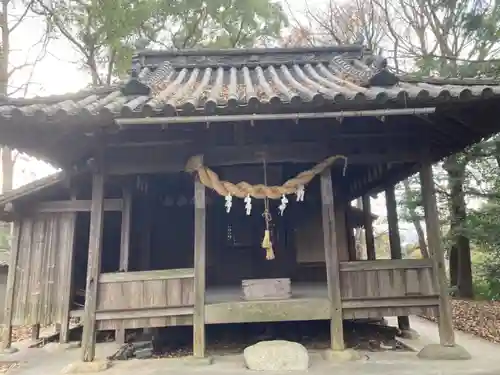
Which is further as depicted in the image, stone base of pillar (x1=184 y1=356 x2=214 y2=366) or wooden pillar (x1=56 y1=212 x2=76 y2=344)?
wooden pillar (x1=56 y1=212 x2=76 y2=344)

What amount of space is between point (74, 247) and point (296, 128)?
A: 17.2 ft

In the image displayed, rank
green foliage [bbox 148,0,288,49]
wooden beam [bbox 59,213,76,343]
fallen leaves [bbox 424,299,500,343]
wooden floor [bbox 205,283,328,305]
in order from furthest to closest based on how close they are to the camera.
Answer: green foliage [bbox 148,0,288,49], fallen leaves [bbox 424,299,500,343], wooden beam [bbox 59,213,76,343], wooden floor [bbox 205,283,328,305]

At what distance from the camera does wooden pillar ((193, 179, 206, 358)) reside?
577 centimetres

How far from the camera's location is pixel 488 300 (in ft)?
43.6

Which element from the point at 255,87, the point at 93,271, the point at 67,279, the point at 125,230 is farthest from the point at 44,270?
the point at 255,87

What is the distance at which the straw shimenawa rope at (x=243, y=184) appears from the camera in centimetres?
611

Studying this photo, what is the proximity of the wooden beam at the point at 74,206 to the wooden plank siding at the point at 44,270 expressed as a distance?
0.15 metres

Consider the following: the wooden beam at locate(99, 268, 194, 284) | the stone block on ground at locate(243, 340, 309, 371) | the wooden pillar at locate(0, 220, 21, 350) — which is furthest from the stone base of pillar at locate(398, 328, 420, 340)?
the wooden pillar at locate(0, 220, 21, 350)

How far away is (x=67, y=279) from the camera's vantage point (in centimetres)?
802

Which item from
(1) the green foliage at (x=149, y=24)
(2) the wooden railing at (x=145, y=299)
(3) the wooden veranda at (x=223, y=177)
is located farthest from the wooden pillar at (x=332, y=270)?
(1) the green foliage at (x=149, y=24)

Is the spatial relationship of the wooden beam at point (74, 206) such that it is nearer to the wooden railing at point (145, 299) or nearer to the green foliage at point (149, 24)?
the wooden railing at point (145, 299)

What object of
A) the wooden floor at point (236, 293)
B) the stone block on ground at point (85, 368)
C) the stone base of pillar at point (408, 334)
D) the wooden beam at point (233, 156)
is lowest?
the stone base of pillar at point (408, 334)

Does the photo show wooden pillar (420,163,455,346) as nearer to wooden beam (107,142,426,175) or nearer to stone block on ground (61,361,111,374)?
wooden beam (107,142,426,175)

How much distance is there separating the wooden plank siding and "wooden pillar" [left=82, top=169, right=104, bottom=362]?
7.70ft
